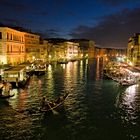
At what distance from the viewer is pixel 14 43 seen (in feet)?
255

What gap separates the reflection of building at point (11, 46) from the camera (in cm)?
6875

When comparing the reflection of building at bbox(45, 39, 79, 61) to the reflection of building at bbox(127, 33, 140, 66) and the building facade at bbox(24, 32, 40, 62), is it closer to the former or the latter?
the building facade at bbox(24, 32, 40, 62)

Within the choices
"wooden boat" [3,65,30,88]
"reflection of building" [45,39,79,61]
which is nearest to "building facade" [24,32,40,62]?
"reflection of building" [45,39,79,61]

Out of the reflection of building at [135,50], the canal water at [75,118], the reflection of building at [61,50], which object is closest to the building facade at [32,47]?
the reflection of building at [61,50]

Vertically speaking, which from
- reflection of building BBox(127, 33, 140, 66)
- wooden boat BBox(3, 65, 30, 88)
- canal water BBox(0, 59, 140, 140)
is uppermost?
reflection of building BBox(127, 33, 140, 66)

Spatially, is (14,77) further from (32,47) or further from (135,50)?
(32,47)

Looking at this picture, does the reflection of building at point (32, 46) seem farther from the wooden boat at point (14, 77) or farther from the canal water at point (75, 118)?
the canal water at point (75, 118)

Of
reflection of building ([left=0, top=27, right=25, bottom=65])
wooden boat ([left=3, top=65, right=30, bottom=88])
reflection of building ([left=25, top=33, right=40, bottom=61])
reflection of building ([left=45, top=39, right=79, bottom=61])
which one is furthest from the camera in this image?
reflection of building ([left=45, top=39, right=79, bottom=61])

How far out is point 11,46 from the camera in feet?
245

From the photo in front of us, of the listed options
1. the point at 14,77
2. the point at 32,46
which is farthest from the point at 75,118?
the point at 32,46

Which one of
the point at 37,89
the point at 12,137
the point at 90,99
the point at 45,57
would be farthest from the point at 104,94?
the point at 45,57

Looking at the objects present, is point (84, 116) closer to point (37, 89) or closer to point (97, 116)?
point (97, 116)

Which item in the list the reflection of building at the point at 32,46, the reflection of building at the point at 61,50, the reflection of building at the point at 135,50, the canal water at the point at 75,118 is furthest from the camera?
the reflection of building at the point at 61,50

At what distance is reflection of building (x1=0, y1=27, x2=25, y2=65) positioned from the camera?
6875 centimetres
